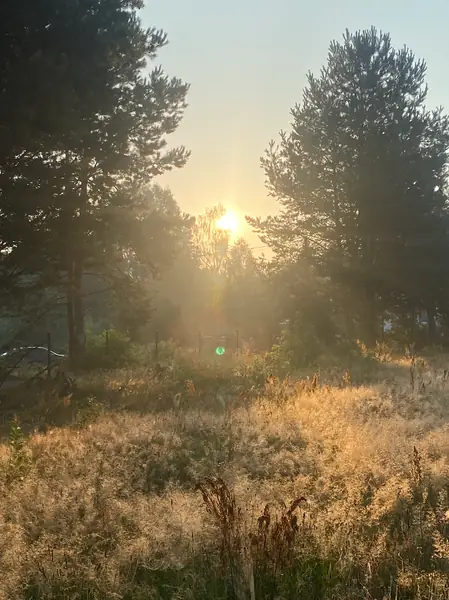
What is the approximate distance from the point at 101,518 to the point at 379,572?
1.99m

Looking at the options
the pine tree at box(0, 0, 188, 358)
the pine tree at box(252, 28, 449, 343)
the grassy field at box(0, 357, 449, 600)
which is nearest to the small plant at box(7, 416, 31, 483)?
the grassy field at box(0, 357, 449, 600)

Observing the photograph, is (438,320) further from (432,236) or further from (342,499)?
(342,499)

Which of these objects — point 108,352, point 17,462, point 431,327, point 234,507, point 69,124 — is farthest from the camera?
point 431,327

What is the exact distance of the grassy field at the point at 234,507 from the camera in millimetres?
3480

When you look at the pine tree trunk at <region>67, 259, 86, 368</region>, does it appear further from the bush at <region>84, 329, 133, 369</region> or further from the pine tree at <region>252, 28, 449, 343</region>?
the pine tree at <region>252, 28, 449, 343</region>

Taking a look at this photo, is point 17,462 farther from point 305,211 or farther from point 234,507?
point 305,211

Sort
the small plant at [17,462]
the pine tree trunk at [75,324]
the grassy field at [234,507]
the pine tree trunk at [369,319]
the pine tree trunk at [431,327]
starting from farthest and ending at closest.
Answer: the pine tree trunk at [431,327] < the pine tree trunk at [369,319] < the pine tree trunk at [75,324] < the small plant at [17,462] < the grassy field at [234,507]

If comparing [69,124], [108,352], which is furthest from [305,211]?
[69,124]

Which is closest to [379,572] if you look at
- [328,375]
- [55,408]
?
[55,408]

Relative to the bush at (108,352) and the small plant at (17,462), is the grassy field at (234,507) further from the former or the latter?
the bush at (108,352)

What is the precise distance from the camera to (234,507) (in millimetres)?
3920

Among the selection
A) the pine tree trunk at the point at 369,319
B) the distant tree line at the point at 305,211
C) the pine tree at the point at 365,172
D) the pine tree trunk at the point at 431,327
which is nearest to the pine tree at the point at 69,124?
the distant tree line at the point at 305,211

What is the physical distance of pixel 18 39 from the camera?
12.0 metres

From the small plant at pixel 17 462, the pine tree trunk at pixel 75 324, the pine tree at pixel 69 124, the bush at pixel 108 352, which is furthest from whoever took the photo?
the pine tree trunk at pixel 75 324
